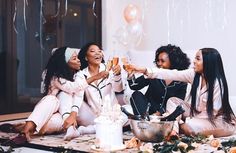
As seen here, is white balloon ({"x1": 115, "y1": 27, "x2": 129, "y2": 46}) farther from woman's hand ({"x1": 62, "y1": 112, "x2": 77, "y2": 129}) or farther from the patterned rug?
woman's hand ({"x1": 62, "y1": 112, "x2": 77, "y2": 129})

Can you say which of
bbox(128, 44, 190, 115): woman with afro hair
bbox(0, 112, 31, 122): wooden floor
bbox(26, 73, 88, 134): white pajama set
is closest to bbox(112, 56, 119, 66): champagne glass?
bbox(128, 44, 190, 115): woman with afro hair

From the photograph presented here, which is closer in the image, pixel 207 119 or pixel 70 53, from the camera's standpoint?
pixel 207 119

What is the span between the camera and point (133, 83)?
3.21 meters

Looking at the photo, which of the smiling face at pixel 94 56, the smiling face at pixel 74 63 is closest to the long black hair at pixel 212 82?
the smiling face at pixel 94 56

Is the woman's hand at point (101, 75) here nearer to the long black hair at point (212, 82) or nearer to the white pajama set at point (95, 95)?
the white pajama set at point (95, 95)

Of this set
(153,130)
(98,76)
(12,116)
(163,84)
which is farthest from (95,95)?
(12,116)

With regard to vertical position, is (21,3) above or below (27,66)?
above

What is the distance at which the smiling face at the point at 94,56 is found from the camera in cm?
323

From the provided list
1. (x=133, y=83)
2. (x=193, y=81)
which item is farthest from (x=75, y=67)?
(x=193, y=81)

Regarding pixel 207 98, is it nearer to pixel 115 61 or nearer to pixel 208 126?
pixel 208 126

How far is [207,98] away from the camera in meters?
2.86

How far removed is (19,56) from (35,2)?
755 mm

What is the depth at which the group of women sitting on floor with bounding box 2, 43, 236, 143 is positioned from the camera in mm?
2857

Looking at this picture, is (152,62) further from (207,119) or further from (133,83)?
(207,119)
